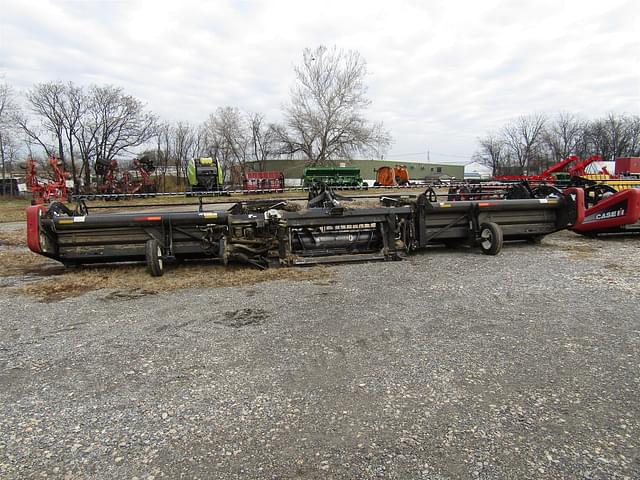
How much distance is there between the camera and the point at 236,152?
5072 centimetres

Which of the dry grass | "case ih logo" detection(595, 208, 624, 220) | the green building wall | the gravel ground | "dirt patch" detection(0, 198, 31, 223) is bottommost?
the gravel ground

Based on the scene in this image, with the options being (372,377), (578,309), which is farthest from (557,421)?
(578,309)

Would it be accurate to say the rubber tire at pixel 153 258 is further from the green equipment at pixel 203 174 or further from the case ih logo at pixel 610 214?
the green equipment at pixel 203 174

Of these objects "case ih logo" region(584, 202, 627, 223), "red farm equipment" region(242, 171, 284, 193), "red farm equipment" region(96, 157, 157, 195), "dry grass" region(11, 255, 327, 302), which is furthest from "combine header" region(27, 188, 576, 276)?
"red farm equipment" region(242, 171, 284, 193)

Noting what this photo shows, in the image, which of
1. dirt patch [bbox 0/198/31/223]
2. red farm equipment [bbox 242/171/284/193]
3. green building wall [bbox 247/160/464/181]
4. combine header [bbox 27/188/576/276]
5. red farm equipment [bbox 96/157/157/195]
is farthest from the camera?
green building wall [bbox 247/160/464/181]

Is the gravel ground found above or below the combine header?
below

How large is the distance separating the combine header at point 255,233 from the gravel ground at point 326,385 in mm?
1377

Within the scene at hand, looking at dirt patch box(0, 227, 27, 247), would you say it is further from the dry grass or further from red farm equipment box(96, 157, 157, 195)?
red farm equipment box(96, 157, 157, 195)

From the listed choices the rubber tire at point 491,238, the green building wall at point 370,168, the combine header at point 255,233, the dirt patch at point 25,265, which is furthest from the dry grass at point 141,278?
the green building wall at point 370,168

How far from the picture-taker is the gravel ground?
6.54ft

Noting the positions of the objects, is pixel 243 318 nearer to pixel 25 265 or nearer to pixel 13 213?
pixel 25 265

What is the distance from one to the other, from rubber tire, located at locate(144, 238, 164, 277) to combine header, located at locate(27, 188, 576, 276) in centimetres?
1

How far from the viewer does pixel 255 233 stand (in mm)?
6168

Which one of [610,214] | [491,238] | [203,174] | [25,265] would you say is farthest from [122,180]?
[610,214]
